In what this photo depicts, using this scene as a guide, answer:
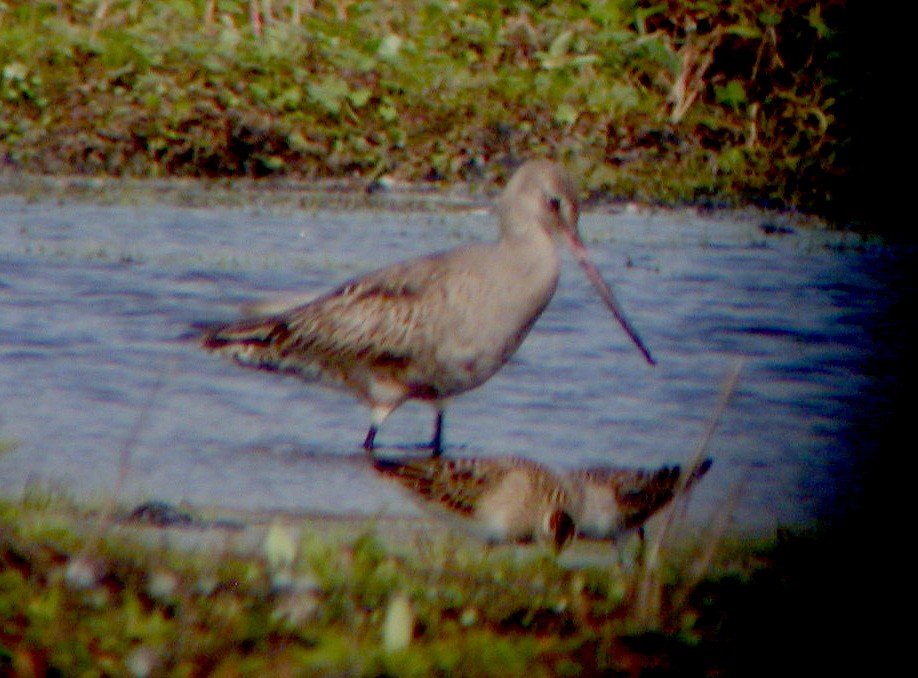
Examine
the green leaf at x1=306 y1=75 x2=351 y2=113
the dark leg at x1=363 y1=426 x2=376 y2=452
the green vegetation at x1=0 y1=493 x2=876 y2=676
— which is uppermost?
the green leaf at x1=306 y1=75 x2=351 y2=113

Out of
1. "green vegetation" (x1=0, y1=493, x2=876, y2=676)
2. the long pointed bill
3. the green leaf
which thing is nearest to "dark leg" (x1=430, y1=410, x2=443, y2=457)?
the long pointed bill

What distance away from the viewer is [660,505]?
18.3 feet

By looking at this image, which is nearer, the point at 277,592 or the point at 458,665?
the point at 458,665

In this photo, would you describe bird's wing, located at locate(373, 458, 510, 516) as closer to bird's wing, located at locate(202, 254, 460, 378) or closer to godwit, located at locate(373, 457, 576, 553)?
godwit, located at locate(373, 457, 576, 553)

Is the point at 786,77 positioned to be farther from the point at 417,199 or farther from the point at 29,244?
the point at 29,244

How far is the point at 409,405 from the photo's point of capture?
7688mm

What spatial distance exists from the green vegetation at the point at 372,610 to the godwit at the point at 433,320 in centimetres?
178

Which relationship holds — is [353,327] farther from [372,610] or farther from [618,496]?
[372,610]

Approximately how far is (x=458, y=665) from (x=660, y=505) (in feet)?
6.07

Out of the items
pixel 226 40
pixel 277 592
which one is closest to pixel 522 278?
pixel 277 592

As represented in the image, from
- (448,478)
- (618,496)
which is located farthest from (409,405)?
(618,496)

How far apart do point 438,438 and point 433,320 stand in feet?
1.35

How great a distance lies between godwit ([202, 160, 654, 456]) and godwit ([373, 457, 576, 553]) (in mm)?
290

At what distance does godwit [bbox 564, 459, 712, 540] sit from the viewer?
538cm
